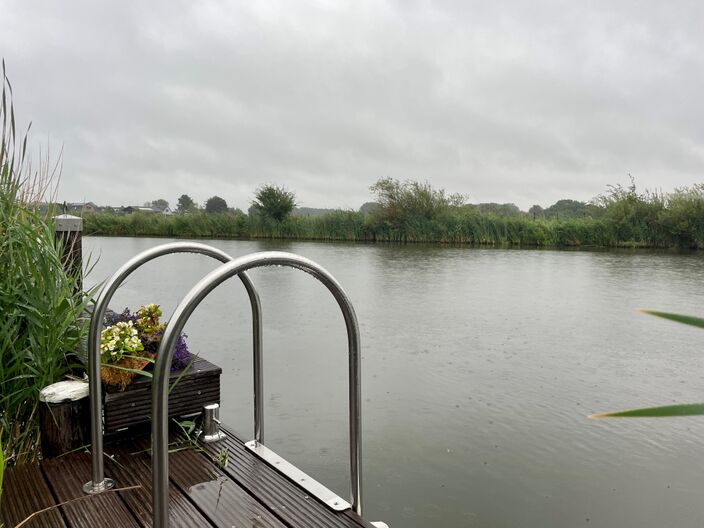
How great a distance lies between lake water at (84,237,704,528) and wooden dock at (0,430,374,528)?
784 millimetres

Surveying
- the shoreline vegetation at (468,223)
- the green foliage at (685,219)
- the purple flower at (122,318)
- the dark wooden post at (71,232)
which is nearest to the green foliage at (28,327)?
the purple flower at (122,318)

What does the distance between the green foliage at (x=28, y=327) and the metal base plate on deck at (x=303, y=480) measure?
3.17 ft

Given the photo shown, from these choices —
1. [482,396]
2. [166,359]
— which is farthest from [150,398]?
[482,396]

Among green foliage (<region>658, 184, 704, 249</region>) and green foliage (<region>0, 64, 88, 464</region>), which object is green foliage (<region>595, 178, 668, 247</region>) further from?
green foliage (<region>0, 64, 88, 464</region>)

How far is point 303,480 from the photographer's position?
197 centimetres

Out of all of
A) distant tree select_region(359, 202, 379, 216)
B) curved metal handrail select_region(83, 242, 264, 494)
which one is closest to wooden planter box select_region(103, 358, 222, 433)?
curved metal handrail select_region(83, 242, 264, 494)

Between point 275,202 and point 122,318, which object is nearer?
point 122,318

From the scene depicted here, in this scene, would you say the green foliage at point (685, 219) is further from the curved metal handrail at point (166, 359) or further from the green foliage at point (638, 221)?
the curved metal handrail at point (166, 359)

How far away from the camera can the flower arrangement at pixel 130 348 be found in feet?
7.61

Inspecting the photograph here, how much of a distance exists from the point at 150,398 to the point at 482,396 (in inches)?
102

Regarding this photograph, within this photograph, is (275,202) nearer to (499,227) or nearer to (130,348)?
(499,227)

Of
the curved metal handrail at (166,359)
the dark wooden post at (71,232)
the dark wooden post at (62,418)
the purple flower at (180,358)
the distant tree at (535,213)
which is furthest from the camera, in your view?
the distant tree at (535,213)

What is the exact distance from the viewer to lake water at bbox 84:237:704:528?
273cm

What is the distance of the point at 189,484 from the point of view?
6.42 feet
